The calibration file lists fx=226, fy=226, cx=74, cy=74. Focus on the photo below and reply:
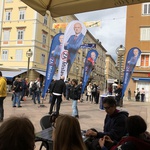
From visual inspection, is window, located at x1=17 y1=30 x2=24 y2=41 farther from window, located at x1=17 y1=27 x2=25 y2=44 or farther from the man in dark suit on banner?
the man in dark suit on banner

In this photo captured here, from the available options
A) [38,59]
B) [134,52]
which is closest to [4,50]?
[38,59]

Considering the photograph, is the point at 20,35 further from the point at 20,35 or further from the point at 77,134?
the point at 77,134

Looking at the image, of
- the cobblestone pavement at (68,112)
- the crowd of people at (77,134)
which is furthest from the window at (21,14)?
the crowd of people at (77,134)

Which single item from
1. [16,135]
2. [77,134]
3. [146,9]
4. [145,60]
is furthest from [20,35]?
[16,135]

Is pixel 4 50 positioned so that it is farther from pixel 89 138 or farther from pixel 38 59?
pixel 89 138

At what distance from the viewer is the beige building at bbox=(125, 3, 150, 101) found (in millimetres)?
30094

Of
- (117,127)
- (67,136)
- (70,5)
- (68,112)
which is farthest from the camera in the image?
(68,112)

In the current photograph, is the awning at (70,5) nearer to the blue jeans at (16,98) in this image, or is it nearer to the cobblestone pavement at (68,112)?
the cobblestone pavement at (68,112)

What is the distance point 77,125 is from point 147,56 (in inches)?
1186

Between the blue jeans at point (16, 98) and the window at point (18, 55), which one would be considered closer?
the blue jeans at point (16, 98)

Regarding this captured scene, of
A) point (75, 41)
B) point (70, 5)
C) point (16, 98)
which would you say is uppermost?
point (75, 41)

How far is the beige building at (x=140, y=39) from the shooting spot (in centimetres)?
3009

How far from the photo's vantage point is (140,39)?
31.0m

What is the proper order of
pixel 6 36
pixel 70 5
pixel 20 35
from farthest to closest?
1. pixel 6 36
2. pixel 20 35
3. pixel 70 5
